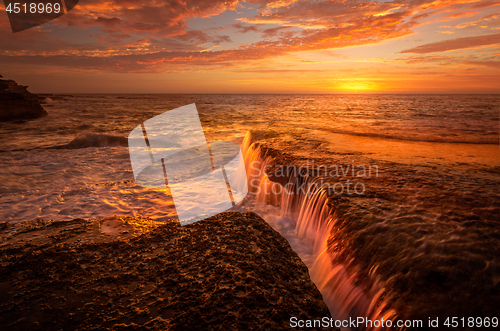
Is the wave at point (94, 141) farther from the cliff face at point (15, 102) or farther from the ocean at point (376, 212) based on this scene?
the cliff face at point (15, 102)

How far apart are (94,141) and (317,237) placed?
12001mm

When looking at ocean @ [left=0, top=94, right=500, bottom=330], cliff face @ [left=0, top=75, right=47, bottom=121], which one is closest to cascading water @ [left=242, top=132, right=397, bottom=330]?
ocean @ [left=0, top=94, right=500, bottom=330]

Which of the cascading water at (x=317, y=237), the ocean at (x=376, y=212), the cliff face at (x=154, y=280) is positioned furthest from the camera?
the cascading water at (x=317, y=237)

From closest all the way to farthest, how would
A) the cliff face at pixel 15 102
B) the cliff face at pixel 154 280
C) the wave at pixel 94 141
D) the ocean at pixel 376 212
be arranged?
the cliff face at pixel 154 280 < the ocean at pixel 376 212 < the wave at pixel 94 141 < the cliff face at pixel 15 102

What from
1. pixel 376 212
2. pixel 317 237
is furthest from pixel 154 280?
pixel 376 212

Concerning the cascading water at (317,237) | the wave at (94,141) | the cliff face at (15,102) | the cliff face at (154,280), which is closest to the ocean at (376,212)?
the cascading water at (317,237)

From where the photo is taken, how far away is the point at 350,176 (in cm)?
389

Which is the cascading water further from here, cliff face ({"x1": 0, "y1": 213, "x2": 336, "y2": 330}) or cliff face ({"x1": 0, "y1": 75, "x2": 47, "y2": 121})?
cliff face ({"x1": 0, "y1": 75, "x2": 47, "y2": 121})

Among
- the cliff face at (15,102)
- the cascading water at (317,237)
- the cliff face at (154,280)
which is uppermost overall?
the cliff face at (15,102)

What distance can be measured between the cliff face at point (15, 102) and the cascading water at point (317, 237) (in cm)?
2156

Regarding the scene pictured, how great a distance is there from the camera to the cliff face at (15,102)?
56.8 ft

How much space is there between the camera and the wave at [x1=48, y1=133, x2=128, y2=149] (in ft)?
36.0

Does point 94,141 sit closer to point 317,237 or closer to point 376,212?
point 317,237

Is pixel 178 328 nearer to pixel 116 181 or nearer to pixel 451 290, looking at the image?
pixel 451 290
